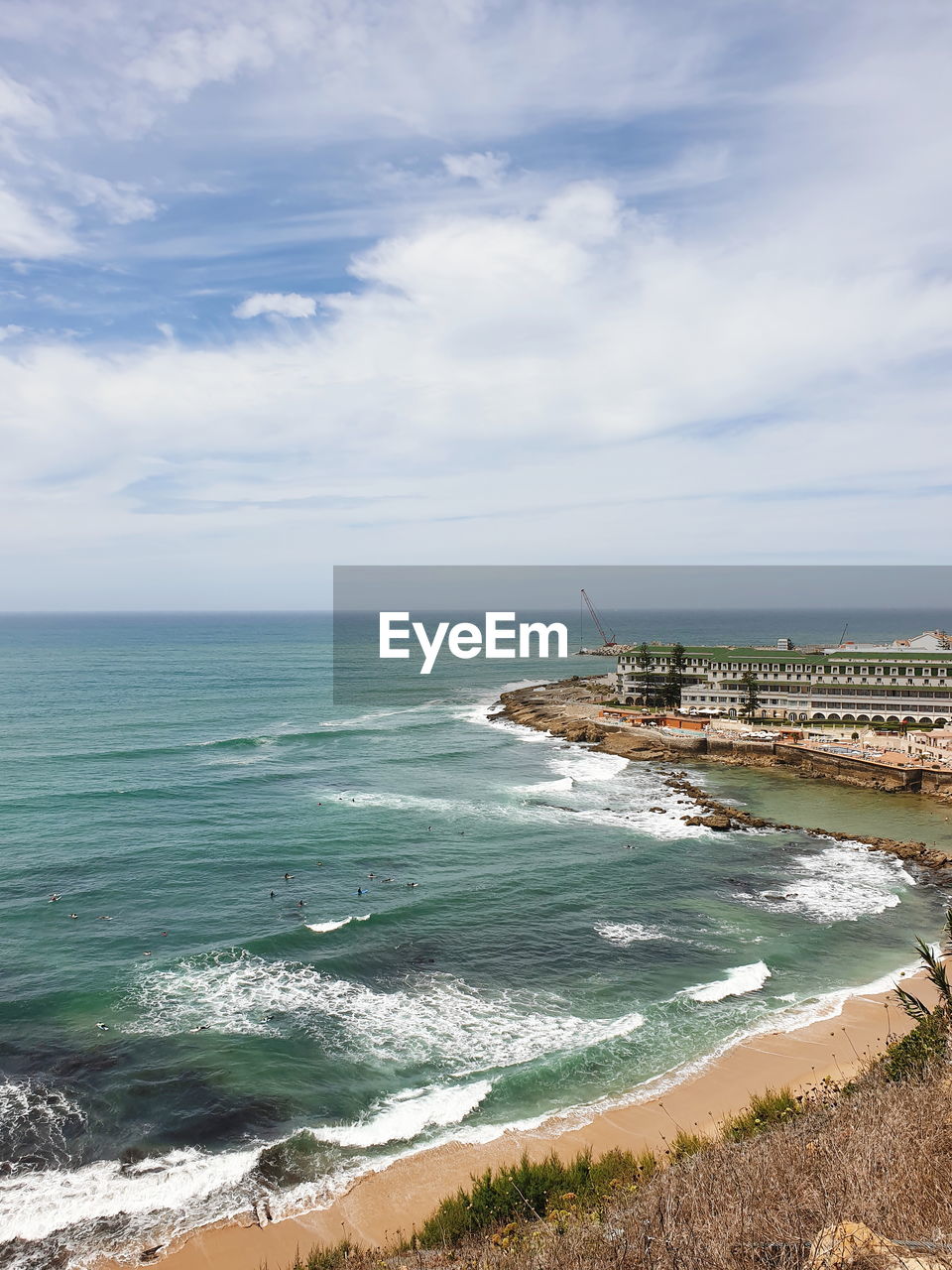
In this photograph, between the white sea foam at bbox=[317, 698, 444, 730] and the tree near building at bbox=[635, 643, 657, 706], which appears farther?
the tree near building at bbox=[635, 643, 657, 706]

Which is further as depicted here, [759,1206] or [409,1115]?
[409,1115]

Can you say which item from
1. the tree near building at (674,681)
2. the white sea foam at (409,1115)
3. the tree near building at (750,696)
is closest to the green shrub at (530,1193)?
the white sea foam at (409,1115)

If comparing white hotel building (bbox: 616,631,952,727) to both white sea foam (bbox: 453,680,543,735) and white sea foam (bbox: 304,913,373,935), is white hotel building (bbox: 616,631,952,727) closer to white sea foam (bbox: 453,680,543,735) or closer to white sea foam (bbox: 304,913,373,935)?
white sea foam (bbox: 453,680,543,735)

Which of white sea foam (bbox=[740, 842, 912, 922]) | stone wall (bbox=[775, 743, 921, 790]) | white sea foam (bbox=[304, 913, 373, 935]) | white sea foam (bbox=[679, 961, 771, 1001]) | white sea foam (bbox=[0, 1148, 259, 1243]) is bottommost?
white sea foam (bbox=[0, 1148, 259, 1243])

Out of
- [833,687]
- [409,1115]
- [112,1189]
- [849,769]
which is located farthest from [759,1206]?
[833,687]

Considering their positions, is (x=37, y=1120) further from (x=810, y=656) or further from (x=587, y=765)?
(x=810, y=656)

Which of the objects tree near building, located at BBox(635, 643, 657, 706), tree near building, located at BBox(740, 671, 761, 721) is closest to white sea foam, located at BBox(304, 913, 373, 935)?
tree near building, located at BBox(740, 671, 761, 721)

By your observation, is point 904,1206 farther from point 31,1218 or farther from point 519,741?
point 519,741
